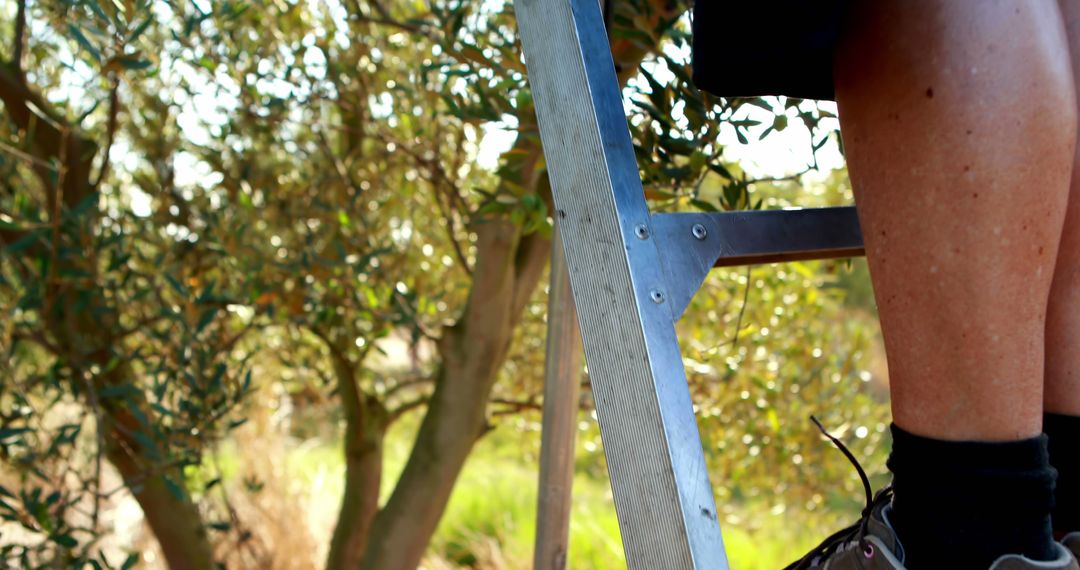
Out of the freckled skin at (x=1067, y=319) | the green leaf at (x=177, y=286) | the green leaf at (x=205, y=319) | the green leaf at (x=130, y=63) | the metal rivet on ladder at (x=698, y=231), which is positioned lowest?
the freckled skin at (x=1067, y=319)

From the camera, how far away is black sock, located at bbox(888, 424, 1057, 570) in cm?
79

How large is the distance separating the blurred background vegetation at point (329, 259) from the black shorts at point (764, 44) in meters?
0.35

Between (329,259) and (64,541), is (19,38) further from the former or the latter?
(64,541)

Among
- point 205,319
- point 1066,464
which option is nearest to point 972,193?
point 1066,464

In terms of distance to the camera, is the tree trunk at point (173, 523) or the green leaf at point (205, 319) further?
the tree trunk at point (173, 523)

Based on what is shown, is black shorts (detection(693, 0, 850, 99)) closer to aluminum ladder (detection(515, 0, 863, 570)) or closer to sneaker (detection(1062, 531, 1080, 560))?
aluminum ladder (detection(515, 0, 863, 570))

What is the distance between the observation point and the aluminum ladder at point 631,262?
79cm

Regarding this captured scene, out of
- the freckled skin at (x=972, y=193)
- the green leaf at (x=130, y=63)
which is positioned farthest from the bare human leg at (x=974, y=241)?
the green leaf at (x=130, y=63)

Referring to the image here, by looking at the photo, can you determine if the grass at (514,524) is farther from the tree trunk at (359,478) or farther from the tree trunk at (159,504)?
the tree trunk at (159,504)

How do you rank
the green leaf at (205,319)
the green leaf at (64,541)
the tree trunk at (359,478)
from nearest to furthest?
1. the green leaf at (64,541)
2. the green leaf at (205,319)
3. the tree trunk at (359,478)

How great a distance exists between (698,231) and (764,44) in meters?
0.17

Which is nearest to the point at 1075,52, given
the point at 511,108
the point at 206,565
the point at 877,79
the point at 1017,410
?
the point at 877,79

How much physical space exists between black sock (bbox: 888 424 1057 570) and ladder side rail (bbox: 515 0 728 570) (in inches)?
7.5

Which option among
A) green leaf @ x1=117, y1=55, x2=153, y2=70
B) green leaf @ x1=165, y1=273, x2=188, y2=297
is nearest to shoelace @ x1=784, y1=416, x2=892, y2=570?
green leaf @ x1=117, y1=55, x2=153, y2=70
